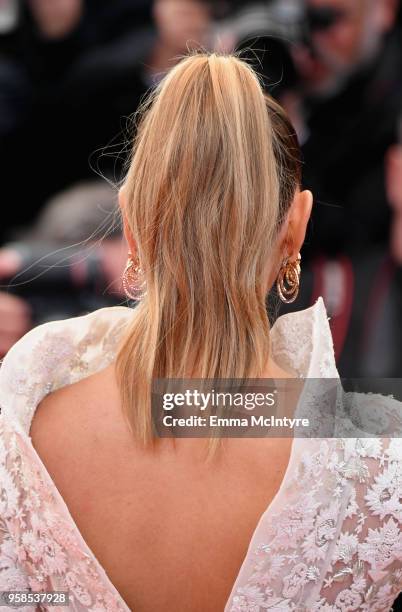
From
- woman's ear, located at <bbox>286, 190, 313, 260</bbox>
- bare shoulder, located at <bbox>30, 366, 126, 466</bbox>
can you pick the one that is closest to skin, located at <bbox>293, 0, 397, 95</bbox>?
woman's ear, located at <bbox>286, 190, 313, 260</bbox>

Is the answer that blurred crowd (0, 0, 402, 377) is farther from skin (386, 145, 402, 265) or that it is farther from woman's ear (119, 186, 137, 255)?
woman's ear (119, 186, 137, 255)

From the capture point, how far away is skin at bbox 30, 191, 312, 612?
923 millimetres

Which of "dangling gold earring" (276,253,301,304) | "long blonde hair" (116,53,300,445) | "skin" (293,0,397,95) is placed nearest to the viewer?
"long blonde hair" (116,53,300,445)

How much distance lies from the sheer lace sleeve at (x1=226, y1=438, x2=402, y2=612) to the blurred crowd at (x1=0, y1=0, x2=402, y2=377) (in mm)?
1212

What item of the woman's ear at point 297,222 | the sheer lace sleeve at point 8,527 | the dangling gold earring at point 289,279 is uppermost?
the woman's ear at point 297,222

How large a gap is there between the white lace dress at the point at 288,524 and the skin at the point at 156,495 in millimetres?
19

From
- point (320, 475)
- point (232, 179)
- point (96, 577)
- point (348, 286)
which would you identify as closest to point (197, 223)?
point (232, 179)

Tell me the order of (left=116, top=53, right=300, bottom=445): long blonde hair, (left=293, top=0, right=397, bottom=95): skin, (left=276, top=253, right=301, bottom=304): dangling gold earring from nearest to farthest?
(left=116, top=53, right=300, bottom=445): long blonde hair
(left=276, top=253, right=301, bottom=304): dangling gold earring
(left=293, top=0, right=397, bottom=95): skin

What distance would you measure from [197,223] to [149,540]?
35 centimetres

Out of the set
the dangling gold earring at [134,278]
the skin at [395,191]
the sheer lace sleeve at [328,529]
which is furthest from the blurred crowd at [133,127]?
the sheer lace sleeve at [328,529]

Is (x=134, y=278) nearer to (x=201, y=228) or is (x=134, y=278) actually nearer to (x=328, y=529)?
(x=201, y=228)

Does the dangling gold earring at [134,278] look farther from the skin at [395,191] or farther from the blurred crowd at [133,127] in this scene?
the skin at [395,191]

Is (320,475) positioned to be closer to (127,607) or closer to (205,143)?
(127,607)

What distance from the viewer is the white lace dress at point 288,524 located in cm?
Result: 91
